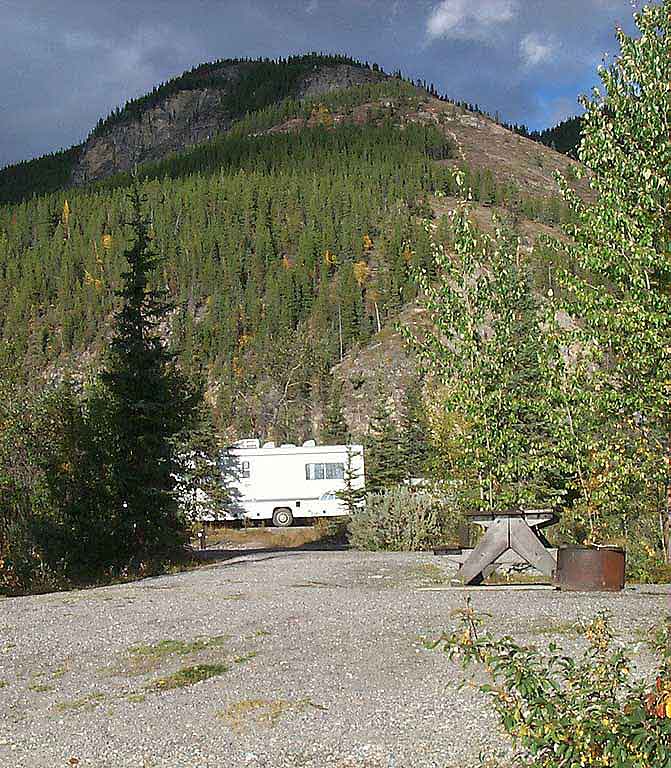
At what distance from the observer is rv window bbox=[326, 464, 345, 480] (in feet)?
91.7

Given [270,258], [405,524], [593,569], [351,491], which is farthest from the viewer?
[270,258]

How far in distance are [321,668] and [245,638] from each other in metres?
1.36

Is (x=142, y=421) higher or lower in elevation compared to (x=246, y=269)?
lower

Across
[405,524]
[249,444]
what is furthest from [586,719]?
[249,444]

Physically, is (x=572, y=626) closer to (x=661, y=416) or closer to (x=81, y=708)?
(x=661, y=416)

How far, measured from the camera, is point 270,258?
270ft

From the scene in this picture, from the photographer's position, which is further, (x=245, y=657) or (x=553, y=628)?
(x=553, y=628)

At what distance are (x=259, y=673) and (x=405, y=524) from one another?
10975 mm

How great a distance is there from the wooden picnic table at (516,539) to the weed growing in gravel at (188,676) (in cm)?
422

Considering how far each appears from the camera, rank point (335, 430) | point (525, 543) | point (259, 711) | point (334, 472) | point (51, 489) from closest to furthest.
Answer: point (259, 711) → point (525, 543) → point (51, 489) → point (334, 472) → point (335, 430)

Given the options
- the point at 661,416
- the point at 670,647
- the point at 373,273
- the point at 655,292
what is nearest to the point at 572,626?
the point at 661,416

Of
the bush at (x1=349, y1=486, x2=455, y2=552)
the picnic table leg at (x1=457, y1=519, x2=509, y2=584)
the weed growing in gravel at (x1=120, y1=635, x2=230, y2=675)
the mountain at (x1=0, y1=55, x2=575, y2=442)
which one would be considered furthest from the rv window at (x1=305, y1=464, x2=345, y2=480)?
the mountain at (x1=0, y1=55, x2=575, y2=442)

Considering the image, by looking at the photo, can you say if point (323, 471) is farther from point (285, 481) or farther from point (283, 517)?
point (283, 517)

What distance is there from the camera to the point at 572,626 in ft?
22.8
